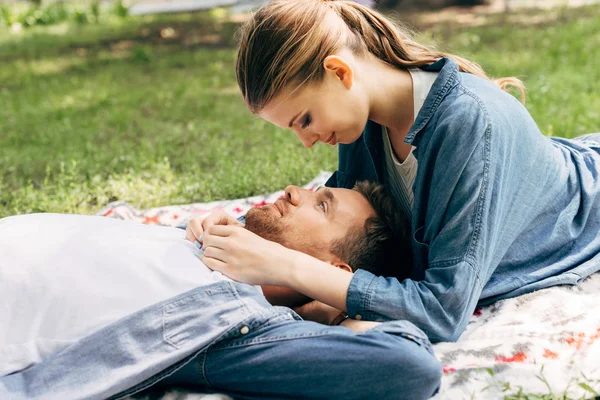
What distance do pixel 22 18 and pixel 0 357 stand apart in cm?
1249

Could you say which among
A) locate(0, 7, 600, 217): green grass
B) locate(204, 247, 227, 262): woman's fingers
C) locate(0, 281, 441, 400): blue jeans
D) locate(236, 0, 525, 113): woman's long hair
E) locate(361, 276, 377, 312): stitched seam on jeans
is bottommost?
locate(0, 7, 600, 217): green grass

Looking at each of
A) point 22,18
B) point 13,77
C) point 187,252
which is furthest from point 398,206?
point 22,18

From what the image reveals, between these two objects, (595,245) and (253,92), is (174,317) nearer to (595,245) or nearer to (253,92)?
(253,92)

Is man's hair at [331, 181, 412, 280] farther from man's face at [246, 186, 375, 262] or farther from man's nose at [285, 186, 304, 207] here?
man's nose at [285, 186, 304, 207]

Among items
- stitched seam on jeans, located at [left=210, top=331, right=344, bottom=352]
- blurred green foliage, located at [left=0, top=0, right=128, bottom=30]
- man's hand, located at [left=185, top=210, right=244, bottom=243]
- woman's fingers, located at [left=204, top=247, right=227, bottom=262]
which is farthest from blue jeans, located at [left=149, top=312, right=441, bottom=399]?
blurred green foliage, located at [left=0, top=0, right=128, bottom=30]

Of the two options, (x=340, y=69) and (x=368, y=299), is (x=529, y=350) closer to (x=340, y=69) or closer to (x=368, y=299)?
(x=368, y=299)

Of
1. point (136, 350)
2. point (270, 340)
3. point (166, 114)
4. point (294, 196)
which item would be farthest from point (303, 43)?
point (166, 114)

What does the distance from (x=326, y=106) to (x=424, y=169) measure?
0.46 metres

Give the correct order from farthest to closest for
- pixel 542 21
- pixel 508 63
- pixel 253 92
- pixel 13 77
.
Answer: pixel 542 21 < pixel 13 77 < pixel 508 63 < pixel 253 92

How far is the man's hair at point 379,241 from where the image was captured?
10.0 feet

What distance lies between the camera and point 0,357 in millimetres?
2553

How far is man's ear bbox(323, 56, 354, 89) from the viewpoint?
285cm

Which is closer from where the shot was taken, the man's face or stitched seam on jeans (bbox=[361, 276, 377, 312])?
stitched seam on jeans (bbox=[361, 276, 377, 312])

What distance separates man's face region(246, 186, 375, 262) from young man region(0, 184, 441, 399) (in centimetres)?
34
